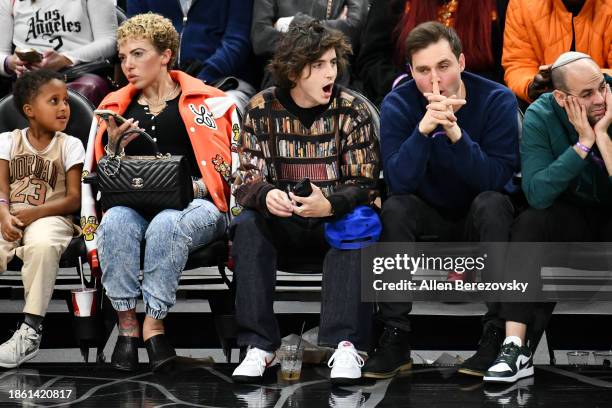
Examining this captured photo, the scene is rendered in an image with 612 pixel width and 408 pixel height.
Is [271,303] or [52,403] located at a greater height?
[271,303]

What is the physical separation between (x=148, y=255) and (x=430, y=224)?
1014mm

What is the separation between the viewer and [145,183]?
11.8ft

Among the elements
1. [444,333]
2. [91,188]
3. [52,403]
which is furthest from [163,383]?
[444,333]

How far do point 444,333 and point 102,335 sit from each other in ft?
4.31

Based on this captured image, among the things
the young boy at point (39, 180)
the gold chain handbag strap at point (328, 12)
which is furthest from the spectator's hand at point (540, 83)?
the young boy at point (39, 180)

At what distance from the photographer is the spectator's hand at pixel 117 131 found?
378 cm

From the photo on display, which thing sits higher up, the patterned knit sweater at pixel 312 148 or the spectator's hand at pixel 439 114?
the spectator's hand at pixel 439 114

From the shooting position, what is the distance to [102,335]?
12.3 feet

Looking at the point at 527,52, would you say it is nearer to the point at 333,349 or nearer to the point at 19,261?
the point at 333,349

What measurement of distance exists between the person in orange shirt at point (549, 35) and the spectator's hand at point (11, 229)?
209 cm

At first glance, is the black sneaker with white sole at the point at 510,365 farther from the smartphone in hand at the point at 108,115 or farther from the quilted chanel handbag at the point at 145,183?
the smartphone in hand at the point at 108,115

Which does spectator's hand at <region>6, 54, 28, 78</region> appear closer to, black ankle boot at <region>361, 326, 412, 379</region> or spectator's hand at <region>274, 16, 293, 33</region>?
spectator's hand at <region>274, 16, 293, 33</region>

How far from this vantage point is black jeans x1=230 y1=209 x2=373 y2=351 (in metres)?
3.36

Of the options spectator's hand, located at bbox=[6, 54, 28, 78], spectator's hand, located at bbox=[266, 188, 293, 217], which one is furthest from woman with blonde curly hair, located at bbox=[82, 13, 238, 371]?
spectator's hand, located at bbox=[6, 54, 28, 78]
